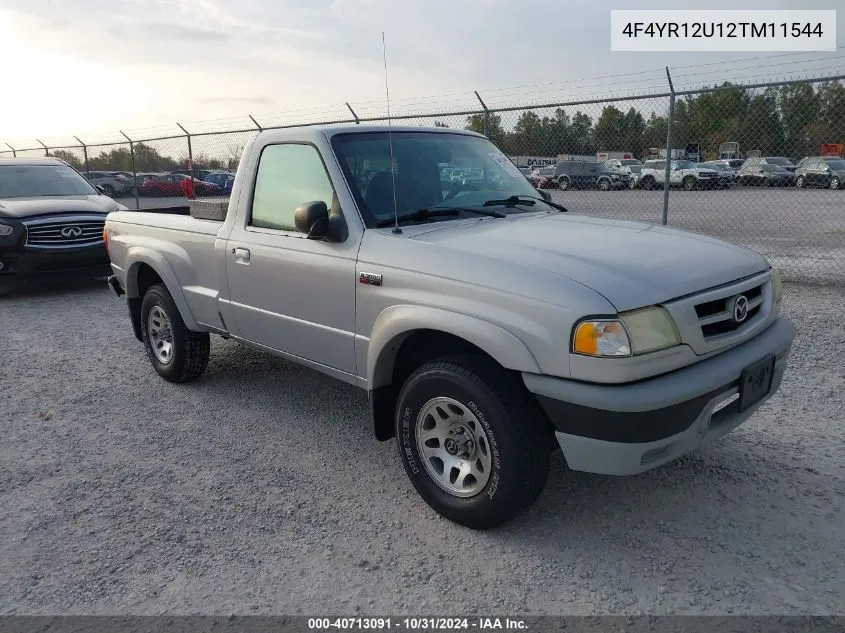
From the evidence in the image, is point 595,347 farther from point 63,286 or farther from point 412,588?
point 63,286

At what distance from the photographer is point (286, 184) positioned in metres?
4.07

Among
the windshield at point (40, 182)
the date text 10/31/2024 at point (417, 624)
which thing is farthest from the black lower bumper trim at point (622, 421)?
the windshield at point (40, 182)

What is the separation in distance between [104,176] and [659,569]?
29474 mm

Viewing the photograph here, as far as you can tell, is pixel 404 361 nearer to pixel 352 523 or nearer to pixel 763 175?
pixel 352 523

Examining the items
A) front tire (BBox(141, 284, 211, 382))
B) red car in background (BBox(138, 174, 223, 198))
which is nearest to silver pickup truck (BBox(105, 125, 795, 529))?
front tire (BBox(141, 284, 211, 382))

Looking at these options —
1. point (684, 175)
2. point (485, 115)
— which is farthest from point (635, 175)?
point (485, 115)

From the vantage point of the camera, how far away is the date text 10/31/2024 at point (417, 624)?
254cm

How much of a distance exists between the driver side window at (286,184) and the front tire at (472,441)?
52.3 inches

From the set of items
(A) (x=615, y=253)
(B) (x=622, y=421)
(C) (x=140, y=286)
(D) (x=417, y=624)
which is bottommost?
(D) (x=417, y=624)

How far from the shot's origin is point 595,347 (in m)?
2.61

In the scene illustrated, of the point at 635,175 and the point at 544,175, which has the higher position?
the point at 544,175

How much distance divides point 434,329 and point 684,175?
18.2 m

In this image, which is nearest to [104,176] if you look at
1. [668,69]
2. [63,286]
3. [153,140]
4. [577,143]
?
[153,140]

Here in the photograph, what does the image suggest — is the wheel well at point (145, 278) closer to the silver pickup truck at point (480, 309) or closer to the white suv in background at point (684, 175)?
the silver pickup truck at point (480, 309)
